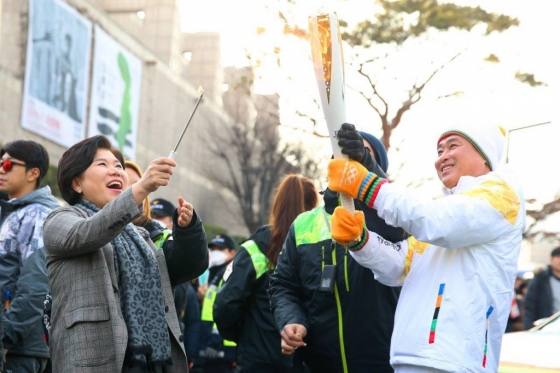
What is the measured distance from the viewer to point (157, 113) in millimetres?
35062

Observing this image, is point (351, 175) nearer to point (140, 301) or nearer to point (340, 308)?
point (340, 308)

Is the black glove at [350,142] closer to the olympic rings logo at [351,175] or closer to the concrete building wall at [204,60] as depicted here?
the olympic rings logo at [351,175]

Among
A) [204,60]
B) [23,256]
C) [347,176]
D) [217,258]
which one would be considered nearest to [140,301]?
[347,176]

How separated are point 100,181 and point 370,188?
142 cm

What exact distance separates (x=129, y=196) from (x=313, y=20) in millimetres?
1144

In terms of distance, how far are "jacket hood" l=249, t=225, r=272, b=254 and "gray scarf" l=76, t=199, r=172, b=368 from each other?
1422mm

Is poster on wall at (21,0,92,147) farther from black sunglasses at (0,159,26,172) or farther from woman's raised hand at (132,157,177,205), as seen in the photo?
woman's raised hand at (132,157,177,205)

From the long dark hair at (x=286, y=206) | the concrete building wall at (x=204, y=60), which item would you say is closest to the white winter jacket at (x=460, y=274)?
the long dark hair at (x=286, y=206)

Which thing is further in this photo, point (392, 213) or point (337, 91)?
point (337, 91)

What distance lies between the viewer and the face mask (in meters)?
11.2

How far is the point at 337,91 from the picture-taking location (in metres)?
3.94

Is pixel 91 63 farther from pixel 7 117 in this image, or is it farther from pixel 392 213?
pixel 392 213

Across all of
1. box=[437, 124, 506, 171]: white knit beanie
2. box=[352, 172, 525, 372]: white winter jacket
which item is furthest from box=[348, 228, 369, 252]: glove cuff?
box=[437, 124, 506, 171]: white knit beanie

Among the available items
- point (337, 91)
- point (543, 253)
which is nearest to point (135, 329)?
point (337, 91)
